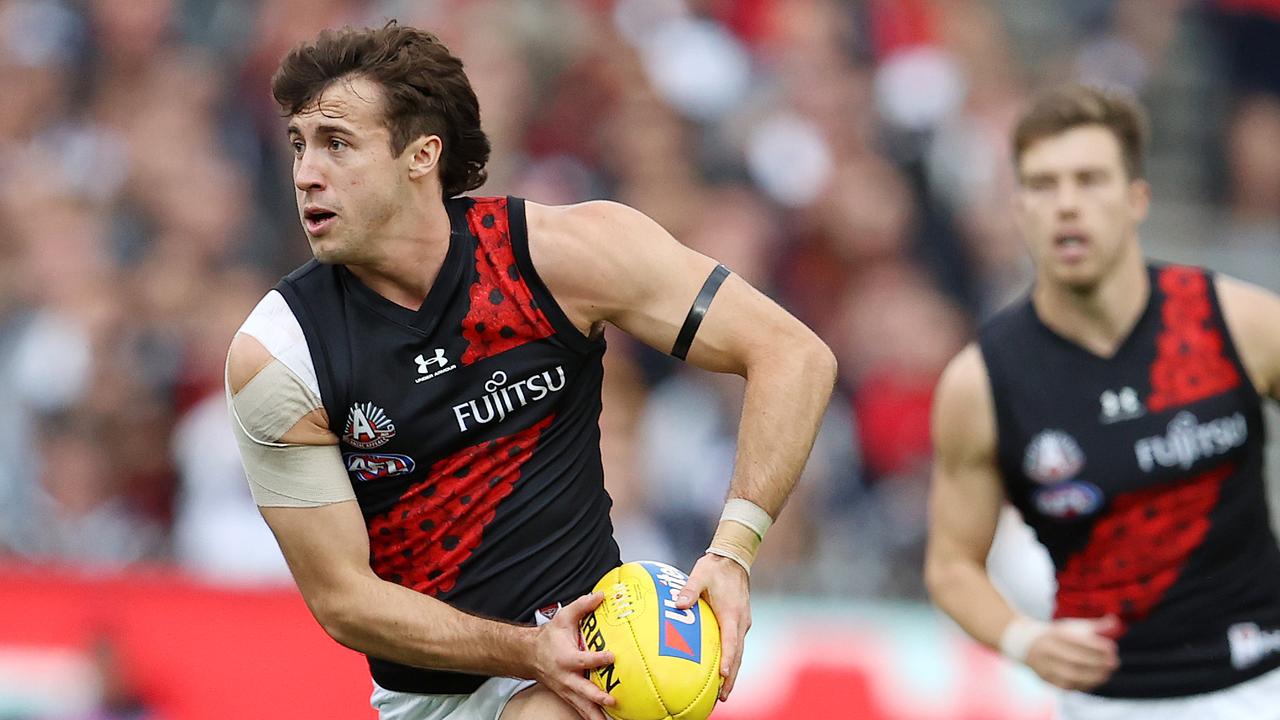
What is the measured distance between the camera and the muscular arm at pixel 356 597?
4512mm

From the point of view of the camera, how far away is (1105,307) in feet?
19.2

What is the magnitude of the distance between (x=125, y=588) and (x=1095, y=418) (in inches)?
185

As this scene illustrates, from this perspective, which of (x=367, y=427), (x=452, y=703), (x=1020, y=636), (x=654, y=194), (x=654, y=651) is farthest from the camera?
(x=654, y=194)

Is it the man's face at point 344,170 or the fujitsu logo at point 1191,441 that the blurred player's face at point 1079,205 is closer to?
the fujitsu logo at point 1191,441

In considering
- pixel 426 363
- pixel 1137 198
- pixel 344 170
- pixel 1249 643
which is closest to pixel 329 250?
pixel 344 170

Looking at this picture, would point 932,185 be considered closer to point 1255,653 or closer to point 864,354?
point 864,354

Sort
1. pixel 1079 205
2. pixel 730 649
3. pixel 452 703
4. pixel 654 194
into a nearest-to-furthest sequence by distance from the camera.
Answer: pixel 730 649
pixel 452 703
pixel 1079 205
pixel 654 194

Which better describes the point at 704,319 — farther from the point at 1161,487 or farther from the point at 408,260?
the point at 1161,487

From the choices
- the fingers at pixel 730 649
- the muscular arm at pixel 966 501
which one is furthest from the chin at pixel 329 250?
the muscular arm at pixel 966 501

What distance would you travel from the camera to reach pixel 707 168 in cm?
1096

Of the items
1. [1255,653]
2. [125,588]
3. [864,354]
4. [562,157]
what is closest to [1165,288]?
[1255,653]

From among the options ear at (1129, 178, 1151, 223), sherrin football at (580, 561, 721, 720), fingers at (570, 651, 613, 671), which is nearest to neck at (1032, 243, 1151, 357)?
ear at (1129, 178, 1151, 223)

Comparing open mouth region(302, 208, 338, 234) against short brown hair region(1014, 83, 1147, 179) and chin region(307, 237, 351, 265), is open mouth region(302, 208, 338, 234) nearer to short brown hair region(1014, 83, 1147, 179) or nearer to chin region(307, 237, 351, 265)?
chin region(307, 237, 351, 265)

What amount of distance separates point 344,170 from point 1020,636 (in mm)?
2655
